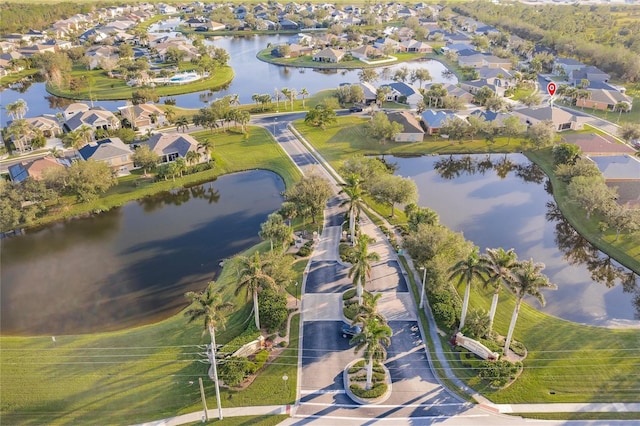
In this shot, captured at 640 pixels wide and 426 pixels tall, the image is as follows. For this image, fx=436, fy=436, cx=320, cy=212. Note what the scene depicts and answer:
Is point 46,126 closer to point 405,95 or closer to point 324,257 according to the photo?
point 324,257

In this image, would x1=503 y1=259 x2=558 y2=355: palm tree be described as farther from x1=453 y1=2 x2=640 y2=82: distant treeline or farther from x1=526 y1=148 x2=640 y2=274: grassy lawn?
x1=453 y1=2 x2=640 y2=82: distant treeline

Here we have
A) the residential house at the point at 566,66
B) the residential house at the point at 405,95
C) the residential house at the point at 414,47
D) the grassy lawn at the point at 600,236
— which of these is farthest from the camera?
the residential house at the point at 414,47

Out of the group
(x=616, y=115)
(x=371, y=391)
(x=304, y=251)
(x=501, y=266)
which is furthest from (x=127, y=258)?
(x=616, y=115)

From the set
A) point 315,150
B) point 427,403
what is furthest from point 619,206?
point 315,150

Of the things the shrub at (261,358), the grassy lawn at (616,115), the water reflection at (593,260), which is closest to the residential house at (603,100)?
the grassy lawn at (616,115)

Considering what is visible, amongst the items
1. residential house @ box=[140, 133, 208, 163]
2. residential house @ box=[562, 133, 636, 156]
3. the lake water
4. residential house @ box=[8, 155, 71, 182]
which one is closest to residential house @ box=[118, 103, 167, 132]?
the lake water

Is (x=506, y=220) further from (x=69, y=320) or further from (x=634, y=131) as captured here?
(x=69, y=320)

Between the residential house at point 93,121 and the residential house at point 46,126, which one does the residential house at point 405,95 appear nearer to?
the residential house at point 93,121
